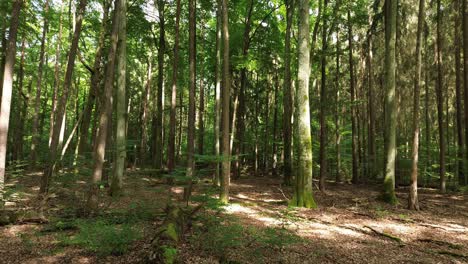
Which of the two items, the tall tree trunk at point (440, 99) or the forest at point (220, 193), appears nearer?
the forest at point (220, 193)

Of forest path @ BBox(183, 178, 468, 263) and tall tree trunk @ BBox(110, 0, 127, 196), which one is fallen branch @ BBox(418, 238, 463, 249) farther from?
tall tree trunk @ BBox(110, 0, 127, 196)

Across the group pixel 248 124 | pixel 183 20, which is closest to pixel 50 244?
pixel 183 20

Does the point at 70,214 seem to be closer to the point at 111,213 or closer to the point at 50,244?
the point at 111,213

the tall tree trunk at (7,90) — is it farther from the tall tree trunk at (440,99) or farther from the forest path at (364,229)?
the tall tree trunk at (440,99)

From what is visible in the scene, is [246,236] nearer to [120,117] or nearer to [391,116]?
[120,117]

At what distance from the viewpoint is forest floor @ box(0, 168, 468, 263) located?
18.2 ft

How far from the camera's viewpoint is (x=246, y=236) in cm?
668

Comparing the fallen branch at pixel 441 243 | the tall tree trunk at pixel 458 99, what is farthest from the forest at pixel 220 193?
the tall tree trunk at pixel 458 99

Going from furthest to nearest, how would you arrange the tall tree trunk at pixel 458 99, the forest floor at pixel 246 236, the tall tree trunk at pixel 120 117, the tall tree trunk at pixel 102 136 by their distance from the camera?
the tall tree trunk at pixel 458 99, the tall tree trunk at pixel 120 117, the tall tree trunk at pixel 102 136, the forest floor at pixel 246 236

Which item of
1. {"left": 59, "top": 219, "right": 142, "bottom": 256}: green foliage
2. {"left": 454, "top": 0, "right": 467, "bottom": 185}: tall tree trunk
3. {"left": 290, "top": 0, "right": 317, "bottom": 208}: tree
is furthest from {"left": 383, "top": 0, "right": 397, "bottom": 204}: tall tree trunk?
{"left": 59, "top": 219, "right": 142, "bottom": 256}: green foliage

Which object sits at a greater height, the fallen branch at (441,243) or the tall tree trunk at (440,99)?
the tall tree trunk at (440,99)

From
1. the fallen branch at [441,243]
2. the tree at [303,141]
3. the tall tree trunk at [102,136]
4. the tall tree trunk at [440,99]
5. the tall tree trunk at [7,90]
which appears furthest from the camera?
the tall tree trunk at [440,99]

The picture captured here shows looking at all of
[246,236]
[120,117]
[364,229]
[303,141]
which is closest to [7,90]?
[120,117]

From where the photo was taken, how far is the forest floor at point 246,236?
5.54 meters
